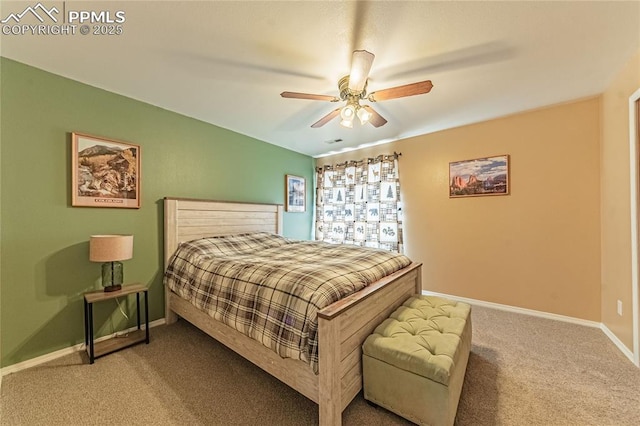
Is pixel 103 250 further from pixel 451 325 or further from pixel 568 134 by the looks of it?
pixel 568 134

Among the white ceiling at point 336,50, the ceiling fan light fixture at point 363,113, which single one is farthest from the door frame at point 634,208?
the ceiling fan light fixture at point 363,113

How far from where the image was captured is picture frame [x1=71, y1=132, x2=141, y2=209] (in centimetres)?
229

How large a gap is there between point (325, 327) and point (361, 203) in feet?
10.5

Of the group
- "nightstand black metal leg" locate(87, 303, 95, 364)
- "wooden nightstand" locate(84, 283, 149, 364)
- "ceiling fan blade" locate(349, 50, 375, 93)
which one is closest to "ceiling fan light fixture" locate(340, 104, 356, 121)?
"ceiling fan blade" locate(349, 50, 375, 93)

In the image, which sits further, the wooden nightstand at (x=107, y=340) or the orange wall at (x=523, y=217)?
the orange wall at (x=523, y=217)

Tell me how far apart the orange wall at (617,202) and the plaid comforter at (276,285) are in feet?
6.12

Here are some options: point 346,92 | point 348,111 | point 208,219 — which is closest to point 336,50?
point 346,92

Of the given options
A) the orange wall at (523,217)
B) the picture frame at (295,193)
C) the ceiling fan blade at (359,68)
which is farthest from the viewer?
the picture frame at (295,193)

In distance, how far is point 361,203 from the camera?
4359 millimetres

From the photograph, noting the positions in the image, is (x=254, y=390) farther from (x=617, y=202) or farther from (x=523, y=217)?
(x=617, y=202)

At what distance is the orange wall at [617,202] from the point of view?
2131 mm

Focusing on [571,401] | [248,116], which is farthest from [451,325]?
[248,116]

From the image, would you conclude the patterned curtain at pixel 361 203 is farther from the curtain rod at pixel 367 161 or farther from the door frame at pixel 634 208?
the door frame at pixel 634 208

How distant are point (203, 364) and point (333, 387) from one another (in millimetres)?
1331
